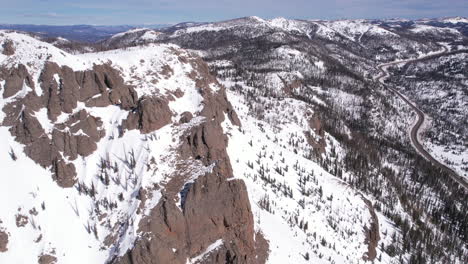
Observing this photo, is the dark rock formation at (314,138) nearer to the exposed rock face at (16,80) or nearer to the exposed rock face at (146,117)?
the exposed rock face at (146,117)

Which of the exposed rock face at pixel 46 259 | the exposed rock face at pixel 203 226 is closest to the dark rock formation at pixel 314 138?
the exposed rock face at pixel 203 226

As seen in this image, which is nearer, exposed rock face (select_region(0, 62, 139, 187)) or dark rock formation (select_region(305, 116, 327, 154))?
exposed rock face (select_region(0, 62, 139, 187))

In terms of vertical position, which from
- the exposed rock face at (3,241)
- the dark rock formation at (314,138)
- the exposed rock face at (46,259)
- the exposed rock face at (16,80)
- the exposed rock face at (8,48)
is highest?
the exposed rock face at (8,48)

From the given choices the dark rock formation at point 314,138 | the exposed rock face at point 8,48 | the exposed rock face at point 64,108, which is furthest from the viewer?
the dark rock formation at point 314,138

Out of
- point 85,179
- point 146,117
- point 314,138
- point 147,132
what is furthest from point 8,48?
point 314,138

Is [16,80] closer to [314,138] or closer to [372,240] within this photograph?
[372,240]

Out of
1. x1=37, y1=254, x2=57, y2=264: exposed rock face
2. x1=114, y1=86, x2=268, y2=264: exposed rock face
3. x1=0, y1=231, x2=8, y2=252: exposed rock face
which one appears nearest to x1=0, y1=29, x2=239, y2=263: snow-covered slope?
x1=37, y1=254, x2=57, y2=264: exposed rock face

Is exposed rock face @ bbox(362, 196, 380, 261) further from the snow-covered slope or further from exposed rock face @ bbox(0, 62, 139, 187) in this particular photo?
exposed rock face @ bbox(0, 62, 139, 187)

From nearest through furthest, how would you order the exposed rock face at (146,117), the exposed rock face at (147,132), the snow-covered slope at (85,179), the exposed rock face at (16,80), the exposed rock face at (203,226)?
the exposed rock face at (203,226) < the snow-covered slope at (85,179) < the exposed rock face at (147,132) < the exposed rock face at (16,80) < the exposed rock face at (146,117)

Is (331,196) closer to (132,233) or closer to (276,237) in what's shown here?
(276,237)

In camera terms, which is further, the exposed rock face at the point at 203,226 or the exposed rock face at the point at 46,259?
the exposed rock face at the point at 203,226

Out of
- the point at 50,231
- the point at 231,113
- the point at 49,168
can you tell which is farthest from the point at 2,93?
the point at 231,113
